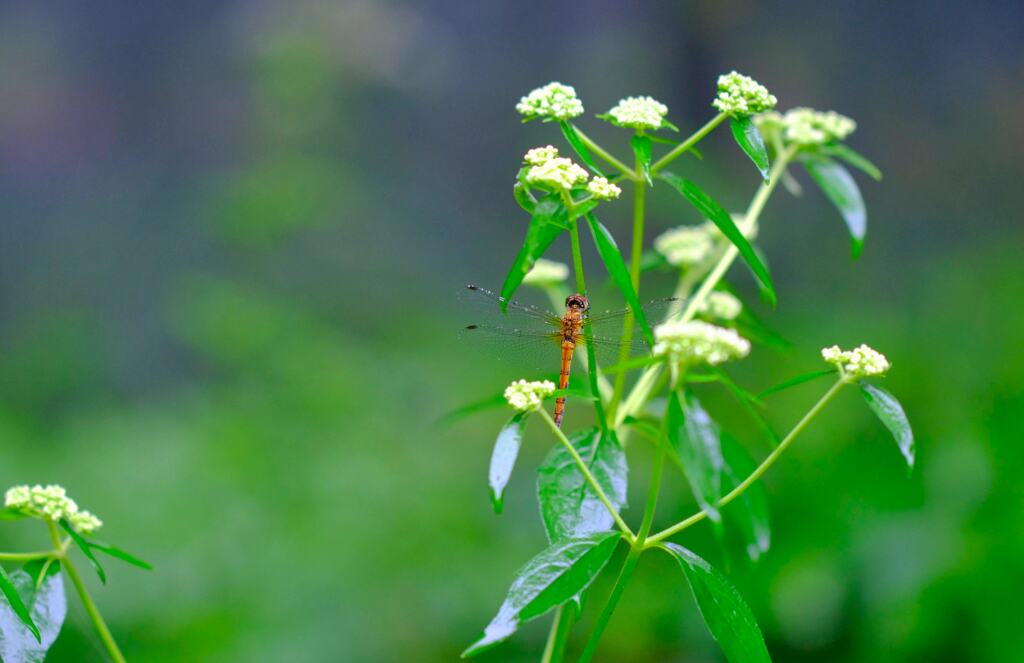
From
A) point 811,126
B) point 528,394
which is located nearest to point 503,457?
point 528,394

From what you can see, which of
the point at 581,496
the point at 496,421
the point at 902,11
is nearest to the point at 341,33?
the point at 496,421

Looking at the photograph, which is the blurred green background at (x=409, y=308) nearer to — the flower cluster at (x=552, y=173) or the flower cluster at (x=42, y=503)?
the flower cluster at (x=552, y=173)

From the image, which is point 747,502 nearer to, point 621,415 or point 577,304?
point 621,415

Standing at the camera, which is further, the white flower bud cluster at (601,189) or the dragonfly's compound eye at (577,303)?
the dragonfly's compound eye at (577,303)

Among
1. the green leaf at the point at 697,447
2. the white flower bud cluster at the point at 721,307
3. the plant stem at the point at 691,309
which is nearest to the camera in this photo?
the green leaf at the point at 697,447

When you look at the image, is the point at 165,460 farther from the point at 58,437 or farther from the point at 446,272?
the point at 446,272

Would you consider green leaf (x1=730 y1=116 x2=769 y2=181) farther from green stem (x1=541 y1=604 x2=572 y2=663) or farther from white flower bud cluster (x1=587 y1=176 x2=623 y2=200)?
green stem (x1=541 y1=604 x2=572 y2=663)

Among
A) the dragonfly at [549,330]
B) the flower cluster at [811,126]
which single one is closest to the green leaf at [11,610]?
the dragonfly at [549,330]
